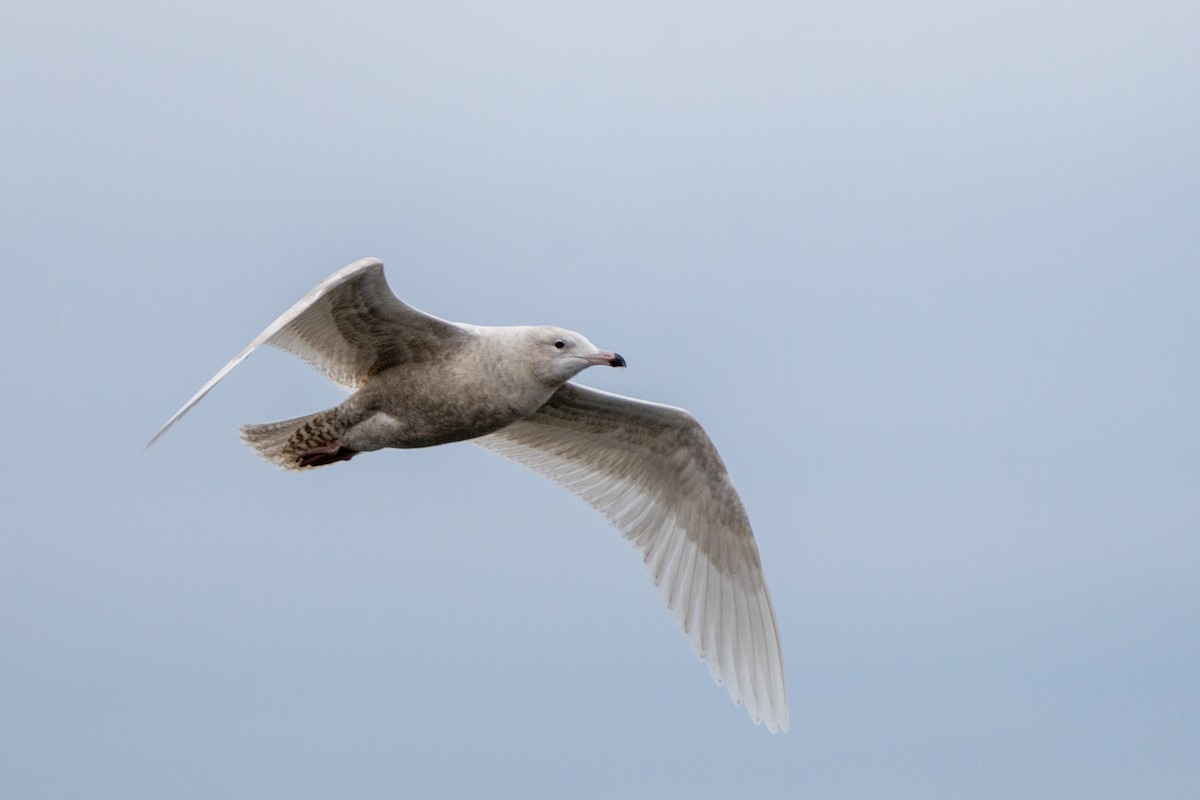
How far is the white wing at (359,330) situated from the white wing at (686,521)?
1719mm

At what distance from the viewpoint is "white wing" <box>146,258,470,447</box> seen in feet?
36.0

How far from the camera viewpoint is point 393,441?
11781 millimetres

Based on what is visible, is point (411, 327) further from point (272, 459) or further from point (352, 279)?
point (272, 459)

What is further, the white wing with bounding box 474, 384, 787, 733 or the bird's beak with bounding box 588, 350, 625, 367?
the white wing with bounding box 474, 384, 787, 733

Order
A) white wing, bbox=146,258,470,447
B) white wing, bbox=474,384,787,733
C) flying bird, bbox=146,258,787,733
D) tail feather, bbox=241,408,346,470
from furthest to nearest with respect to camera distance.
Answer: white wing, bbox=474,384,787,733
tail feather, bbox=241,408,346,470
flying bird, bbox=146,258,787,733
white wing, bbox=146,258,470,447

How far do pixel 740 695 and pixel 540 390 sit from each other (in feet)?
12.9

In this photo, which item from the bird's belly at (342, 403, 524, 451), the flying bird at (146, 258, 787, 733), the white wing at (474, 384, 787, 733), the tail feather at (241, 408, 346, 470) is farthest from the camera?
the white wing at (474, 384, 787, 733)

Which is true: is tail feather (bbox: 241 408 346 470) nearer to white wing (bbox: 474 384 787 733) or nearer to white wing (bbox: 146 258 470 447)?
white wing (bbox: 146 258 470 447)

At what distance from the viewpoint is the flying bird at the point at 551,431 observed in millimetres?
11250

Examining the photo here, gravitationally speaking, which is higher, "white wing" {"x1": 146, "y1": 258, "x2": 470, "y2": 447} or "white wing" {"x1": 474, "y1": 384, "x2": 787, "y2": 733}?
"white wing" {"x1": 146, "y1": 258, "x2": 470, "y2": 447}

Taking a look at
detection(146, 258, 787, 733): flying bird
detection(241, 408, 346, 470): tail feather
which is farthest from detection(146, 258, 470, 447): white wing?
detection(241, 408, 346, 470): tail feather

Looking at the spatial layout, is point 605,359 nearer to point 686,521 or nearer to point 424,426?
point 424,426

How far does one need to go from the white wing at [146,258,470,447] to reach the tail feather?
36 centimetres

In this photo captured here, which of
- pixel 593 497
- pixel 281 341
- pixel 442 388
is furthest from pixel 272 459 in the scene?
pixel 593 497
